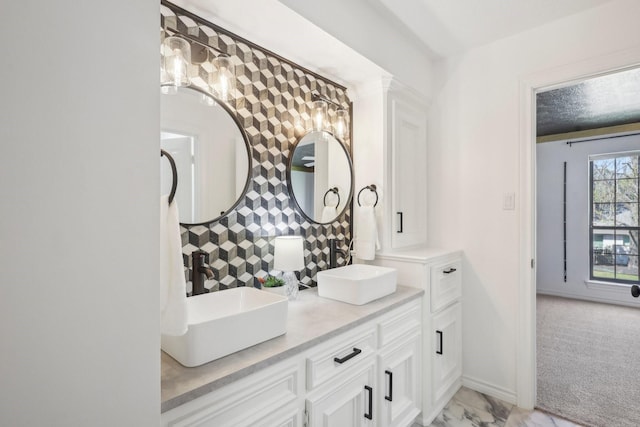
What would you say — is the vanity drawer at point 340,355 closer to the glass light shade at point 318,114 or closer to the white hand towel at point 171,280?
the white hand towel at point 171,280

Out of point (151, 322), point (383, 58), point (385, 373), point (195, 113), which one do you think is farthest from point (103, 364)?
point (383, 58)

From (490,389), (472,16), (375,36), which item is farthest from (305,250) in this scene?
(472,16)

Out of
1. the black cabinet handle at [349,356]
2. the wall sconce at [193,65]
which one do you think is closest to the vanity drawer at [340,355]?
the black cabinet handle at [349,356]

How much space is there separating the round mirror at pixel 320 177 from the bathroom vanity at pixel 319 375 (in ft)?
1.75

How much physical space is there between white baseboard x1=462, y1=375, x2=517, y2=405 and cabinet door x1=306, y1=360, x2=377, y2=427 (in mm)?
1177

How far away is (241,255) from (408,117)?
1.55m

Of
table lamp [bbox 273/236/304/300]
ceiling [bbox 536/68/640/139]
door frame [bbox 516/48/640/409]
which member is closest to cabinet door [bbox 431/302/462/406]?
door frame [bbox 516/48/640/409]

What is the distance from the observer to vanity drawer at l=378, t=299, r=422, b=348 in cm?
159

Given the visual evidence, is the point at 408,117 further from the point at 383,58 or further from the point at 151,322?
the point at 151,322

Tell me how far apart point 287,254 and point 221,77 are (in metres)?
0.90

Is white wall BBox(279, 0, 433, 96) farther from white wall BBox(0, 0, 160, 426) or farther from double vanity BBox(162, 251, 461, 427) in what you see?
double vanity BBox(162, 251, 461, 427)

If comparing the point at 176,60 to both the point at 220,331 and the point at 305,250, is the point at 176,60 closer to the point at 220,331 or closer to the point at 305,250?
the point at 220,331

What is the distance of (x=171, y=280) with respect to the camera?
90 centimetres

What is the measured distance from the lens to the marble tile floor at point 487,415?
195 cm
